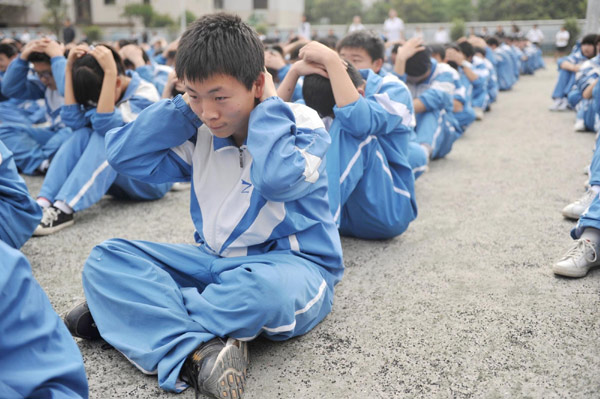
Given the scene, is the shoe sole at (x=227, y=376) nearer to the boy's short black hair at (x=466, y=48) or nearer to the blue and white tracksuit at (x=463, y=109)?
the blue and white tracksuit at (x=463, y=109)

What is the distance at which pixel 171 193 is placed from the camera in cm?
402

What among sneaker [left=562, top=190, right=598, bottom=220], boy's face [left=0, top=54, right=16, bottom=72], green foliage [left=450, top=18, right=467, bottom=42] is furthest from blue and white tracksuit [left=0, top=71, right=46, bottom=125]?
green foliage [left=450, top=18, right=467, bottom=42]

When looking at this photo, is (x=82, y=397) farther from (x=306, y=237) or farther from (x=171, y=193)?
(x=171, y=193)

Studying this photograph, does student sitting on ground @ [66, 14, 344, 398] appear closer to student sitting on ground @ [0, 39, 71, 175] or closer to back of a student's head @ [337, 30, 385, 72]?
back of a student's head @ [337, 30, 385, 72]

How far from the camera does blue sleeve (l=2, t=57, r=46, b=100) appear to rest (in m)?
4.09

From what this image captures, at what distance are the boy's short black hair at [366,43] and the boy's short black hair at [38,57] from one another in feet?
7.14

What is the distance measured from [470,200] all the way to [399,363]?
6.74ft

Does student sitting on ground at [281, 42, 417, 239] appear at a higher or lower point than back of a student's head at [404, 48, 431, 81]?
lower

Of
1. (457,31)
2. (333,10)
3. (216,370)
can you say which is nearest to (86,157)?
(216,370)

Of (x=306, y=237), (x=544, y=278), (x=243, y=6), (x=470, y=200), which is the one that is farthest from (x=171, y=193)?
(x=243, y=6)

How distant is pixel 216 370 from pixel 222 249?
48cm

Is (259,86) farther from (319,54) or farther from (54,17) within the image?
(54,17)

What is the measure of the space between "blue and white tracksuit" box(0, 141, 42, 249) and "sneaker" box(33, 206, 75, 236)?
0.58 metres

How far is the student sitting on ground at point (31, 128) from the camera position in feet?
13.4
